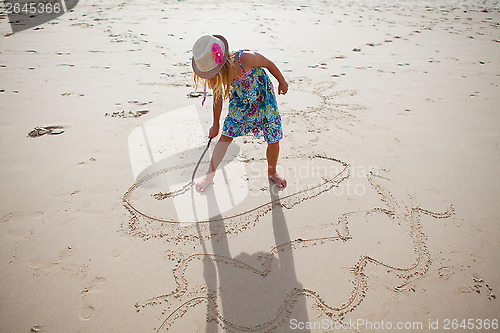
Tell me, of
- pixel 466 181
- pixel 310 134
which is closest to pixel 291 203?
pixel 310 134

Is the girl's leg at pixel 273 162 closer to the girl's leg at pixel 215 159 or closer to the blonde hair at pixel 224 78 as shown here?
the girl's leg at pixel 215 159

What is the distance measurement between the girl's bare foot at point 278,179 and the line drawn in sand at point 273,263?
0.13 metres

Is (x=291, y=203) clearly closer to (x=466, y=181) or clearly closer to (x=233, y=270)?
(x=233, y=270)

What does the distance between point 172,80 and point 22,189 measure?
224 centimetres

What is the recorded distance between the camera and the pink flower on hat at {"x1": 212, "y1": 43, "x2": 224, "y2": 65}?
5.36ft

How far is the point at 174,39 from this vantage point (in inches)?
209

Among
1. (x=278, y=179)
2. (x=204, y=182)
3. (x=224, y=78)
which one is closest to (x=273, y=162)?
(x=278, y=179)

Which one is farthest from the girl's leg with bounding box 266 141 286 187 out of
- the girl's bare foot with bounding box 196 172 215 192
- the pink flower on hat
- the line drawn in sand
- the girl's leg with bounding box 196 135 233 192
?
the pink flower on hat

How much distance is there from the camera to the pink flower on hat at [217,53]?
1635 millimetres

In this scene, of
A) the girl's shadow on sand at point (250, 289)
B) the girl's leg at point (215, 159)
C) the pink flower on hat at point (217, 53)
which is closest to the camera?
the girl's shadow on sand at point (250, 289)

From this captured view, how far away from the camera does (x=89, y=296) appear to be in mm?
1451

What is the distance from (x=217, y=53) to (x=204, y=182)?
940 millimetres

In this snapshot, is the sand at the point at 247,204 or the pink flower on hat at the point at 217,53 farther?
the pink flower on hat at the point at 217,53

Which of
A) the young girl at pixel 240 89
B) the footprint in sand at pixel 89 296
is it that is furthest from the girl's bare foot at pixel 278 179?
the footprint in sand at pixel 89 296
